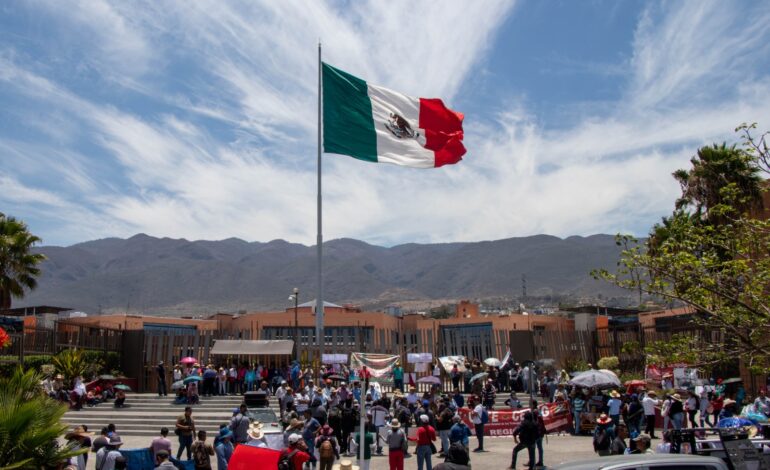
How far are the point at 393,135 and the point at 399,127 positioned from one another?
366mm

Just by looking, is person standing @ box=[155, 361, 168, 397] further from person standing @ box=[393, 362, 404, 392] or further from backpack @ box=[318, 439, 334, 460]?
backpack @ box=[318, 439, 334, 460]

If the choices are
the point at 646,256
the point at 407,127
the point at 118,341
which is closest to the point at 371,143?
the point at 407,127

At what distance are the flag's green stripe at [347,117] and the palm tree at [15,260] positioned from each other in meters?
15.0

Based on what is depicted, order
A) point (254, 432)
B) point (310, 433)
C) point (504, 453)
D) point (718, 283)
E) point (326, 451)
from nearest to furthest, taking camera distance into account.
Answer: point (718, 283) → point (326, 451) → point (254, 432) → point (310, 433) → point (504, 453)

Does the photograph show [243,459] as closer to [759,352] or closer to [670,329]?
[759,352]

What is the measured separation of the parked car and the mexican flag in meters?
14.9

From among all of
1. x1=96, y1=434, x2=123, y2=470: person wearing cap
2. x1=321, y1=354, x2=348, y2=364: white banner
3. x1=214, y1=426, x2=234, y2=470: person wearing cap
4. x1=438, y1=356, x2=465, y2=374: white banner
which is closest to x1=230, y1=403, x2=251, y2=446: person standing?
x1=214, y1=426, x2=234, y2=470: person wearing cap

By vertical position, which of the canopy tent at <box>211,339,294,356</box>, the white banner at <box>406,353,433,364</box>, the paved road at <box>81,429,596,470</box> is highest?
the canopy tent at <box>211,339,294,356</box>

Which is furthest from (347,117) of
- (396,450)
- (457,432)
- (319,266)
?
(396,450)

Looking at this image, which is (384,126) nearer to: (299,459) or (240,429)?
(240,429)

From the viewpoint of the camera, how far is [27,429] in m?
8.25

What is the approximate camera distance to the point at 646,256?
463 inches

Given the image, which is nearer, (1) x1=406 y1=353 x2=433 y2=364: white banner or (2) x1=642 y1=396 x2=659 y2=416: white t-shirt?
(2) x1=642 y1=396 x2=659 y2=416: white t-shirt

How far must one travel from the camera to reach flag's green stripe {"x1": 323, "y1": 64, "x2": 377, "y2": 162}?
22578 millimetres
